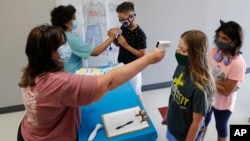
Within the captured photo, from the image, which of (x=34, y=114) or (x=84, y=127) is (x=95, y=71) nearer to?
(x=84, y=127)

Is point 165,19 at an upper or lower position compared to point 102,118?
upper

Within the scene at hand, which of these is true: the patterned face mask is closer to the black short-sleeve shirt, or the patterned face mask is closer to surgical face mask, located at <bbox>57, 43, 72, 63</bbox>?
the black short-sleeve shirt

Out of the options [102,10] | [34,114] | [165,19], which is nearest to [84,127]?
[34,114]

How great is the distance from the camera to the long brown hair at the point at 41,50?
1.26 m

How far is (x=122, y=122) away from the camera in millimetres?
1499

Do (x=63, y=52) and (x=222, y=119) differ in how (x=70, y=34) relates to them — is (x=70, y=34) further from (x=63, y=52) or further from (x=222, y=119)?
A: (x=222, y=119)

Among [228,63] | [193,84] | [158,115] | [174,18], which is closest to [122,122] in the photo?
[193,84]

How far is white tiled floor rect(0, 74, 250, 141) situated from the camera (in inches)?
104

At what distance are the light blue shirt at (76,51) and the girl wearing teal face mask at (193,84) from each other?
928 millimetres

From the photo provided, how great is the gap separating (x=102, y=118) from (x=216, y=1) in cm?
242

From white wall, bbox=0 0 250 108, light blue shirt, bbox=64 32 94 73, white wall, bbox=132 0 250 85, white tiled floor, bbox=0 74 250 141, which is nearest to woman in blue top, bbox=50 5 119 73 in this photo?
light blue shirt, bbox=64 32 94 73

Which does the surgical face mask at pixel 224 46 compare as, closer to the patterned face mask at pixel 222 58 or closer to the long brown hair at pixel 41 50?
the patterned face mask at pixel 222 58

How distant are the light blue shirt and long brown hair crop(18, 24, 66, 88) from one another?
745mm

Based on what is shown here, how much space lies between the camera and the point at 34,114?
1336mm
